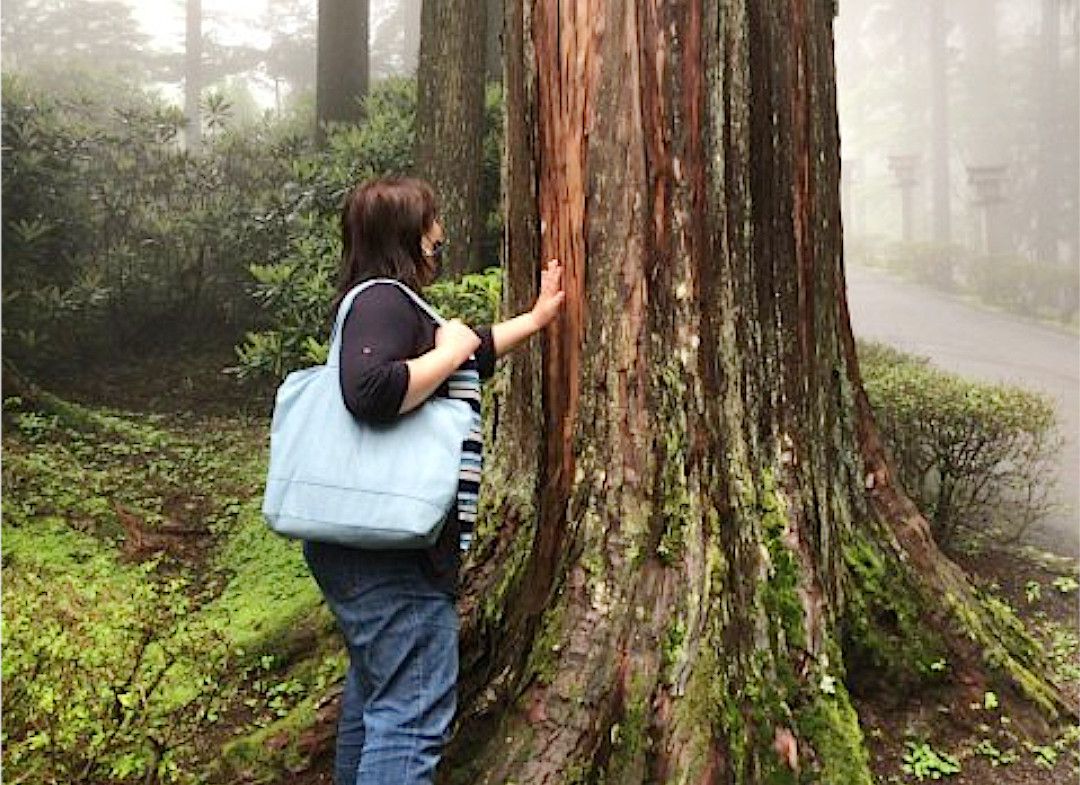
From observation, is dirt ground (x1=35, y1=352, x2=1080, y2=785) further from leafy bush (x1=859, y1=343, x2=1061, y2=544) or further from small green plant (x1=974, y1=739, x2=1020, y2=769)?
leafy bush (x1=859, y1=343, x2=1061, y2=544)

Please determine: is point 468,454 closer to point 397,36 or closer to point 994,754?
point 994,754

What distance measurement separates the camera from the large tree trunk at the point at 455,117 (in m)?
7.55

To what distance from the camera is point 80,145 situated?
8898mm

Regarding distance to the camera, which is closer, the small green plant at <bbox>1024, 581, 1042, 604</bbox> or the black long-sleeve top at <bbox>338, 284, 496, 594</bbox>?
the black long-sleeve top at <bbox>338, 284, 496, 594</bbox>

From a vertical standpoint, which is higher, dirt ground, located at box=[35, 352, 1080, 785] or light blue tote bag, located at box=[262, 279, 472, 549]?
light blue tote bag, located at box=[262, 279, 472, 549]

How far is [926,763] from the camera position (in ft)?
10.6

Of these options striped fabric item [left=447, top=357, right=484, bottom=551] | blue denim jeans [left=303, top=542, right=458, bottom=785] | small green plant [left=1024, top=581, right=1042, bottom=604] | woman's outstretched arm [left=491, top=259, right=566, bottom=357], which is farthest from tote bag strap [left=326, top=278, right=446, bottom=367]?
small green plant [left=1024, top=581, right=1042, bottom=604]

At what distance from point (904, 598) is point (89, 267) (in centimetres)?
758

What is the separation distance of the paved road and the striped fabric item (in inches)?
232

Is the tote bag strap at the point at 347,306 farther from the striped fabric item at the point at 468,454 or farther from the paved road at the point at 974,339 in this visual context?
the paved road at the point at 974,339

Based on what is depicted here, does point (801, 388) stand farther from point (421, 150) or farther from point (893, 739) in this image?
point (421, 150)

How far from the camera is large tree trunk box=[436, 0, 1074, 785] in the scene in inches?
107

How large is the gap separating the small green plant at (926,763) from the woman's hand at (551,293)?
177 cm

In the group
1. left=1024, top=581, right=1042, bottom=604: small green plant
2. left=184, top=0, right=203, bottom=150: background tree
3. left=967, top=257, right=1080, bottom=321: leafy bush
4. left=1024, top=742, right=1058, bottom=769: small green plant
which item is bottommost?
left=1024, top=742, right=1058, bottom=769: small green plant
